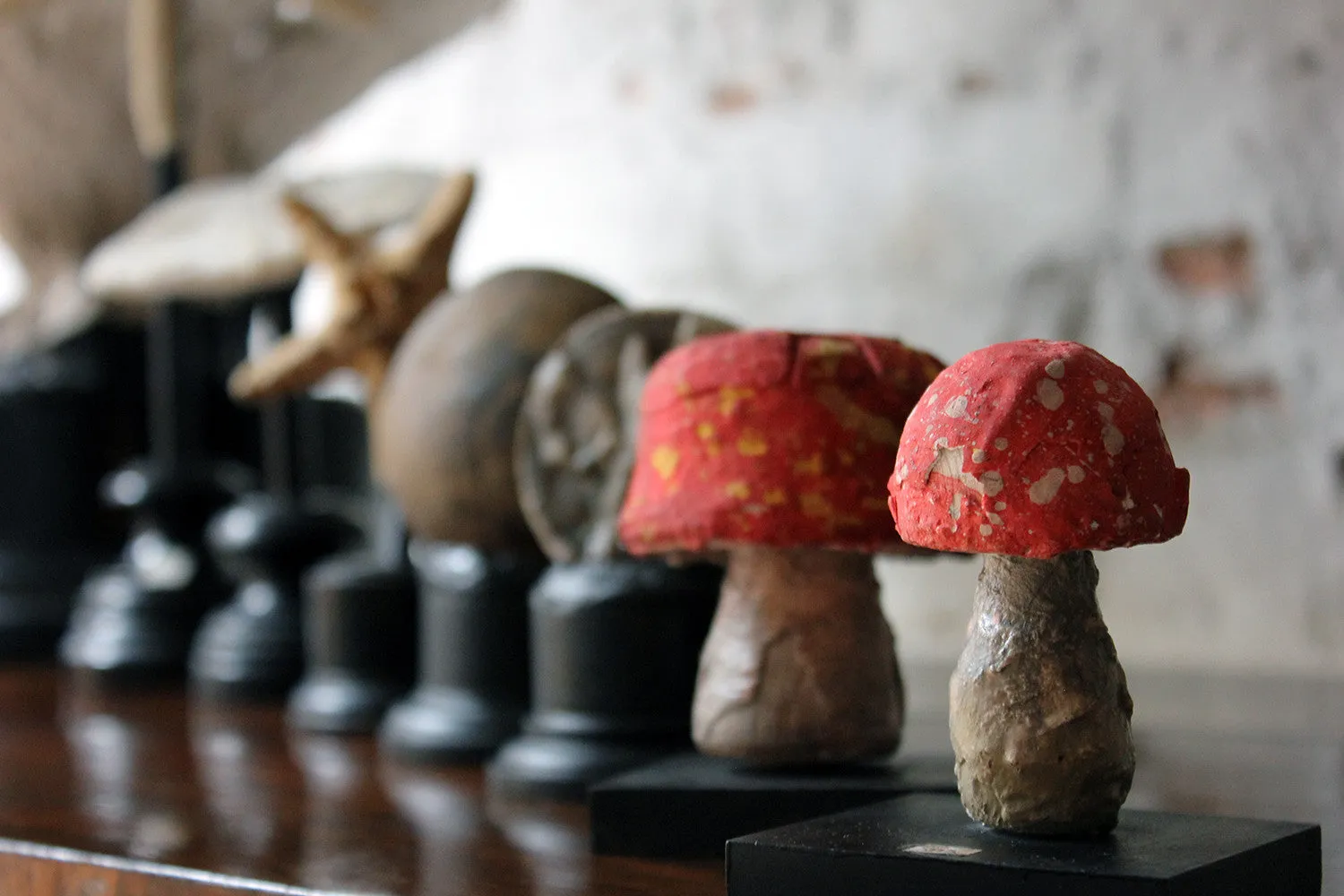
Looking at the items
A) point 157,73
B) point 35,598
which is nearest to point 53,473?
point 35,598

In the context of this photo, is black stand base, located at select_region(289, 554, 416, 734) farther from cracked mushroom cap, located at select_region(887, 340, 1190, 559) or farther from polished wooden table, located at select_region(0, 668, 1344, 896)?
cracked mushroom cap, located at select_region(887, 340, 1190, 559)

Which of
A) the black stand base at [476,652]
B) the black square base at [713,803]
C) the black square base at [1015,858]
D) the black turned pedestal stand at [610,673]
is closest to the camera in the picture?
the black square base at [1015,858]

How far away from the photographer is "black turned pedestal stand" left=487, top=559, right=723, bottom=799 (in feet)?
3.27

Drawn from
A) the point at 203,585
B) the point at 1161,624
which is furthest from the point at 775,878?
the point at 203,585

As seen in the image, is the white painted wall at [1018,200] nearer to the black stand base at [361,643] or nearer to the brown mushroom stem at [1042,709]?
the black stand base at [361,643]

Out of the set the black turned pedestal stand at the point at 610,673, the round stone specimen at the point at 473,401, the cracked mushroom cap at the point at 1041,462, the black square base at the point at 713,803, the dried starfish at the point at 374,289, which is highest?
the dried starfish at the point at 374,289

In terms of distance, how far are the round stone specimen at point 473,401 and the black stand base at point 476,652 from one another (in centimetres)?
3

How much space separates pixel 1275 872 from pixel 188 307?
1618mm

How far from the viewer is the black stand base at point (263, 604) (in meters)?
1.59

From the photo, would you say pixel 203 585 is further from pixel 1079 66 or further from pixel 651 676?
pixel 1079 66

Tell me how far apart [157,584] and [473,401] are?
2.88 feet

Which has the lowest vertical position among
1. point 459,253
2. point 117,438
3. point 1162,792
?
point 1162,792

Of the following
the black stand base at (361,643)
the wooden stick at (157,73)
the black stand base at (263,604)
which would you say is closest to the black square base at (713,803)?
the black stand base at (361,643)

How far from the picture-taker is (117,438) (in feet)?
7.46
